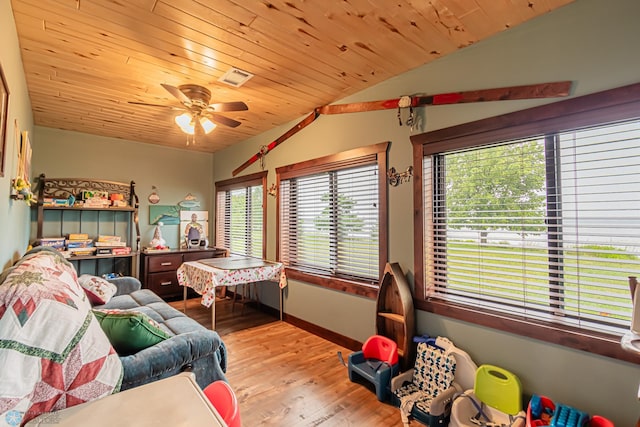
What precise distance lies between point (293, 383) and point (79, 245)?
11.9ft

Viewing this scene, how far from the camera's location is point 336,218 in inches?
128

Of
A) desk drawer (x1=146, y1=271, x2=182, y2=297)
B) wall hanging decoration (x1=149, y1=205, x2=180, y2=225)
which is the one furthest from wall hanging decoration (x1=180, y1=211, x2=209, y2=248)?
desk drawer (x1=146, y1=271, x2=182, y2=297)

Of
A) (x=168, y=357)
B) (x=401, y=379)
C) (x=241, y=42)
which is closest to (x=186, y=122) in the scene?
(x=241, y=42)

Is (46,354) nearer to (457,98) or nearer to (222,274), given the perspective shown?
(222,274)

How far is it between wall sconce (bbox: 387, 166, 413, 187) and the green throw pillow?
207 cm

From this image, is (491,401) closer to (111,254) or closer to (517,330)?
(517,330)

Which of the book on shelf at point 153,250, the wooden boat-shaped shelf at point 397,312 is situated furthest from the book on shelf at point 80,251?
the wooden boat-shaped shelf at point 397,312

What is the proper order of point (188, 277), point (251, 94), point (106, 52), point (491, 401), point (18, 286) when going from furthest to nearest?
point (188, 277) → point (251, 94) → point (106, 52) → point (491, 401) → point (18, 286)

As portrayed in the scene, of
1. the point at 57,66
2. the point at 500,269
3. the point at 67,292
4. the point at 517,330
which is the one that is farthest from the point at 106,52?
the point at 517,330

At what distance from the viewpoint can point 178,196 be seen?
518 cm

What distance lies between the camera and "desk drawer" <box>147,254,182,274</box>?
4430 millimetres

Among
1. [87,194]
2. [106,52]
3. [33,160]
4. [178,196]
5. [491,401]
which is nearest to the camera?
[491,401]

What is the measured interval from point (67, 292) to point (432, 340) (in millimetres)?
2258

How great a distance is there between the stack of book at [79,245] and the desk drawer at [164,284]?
841mm
